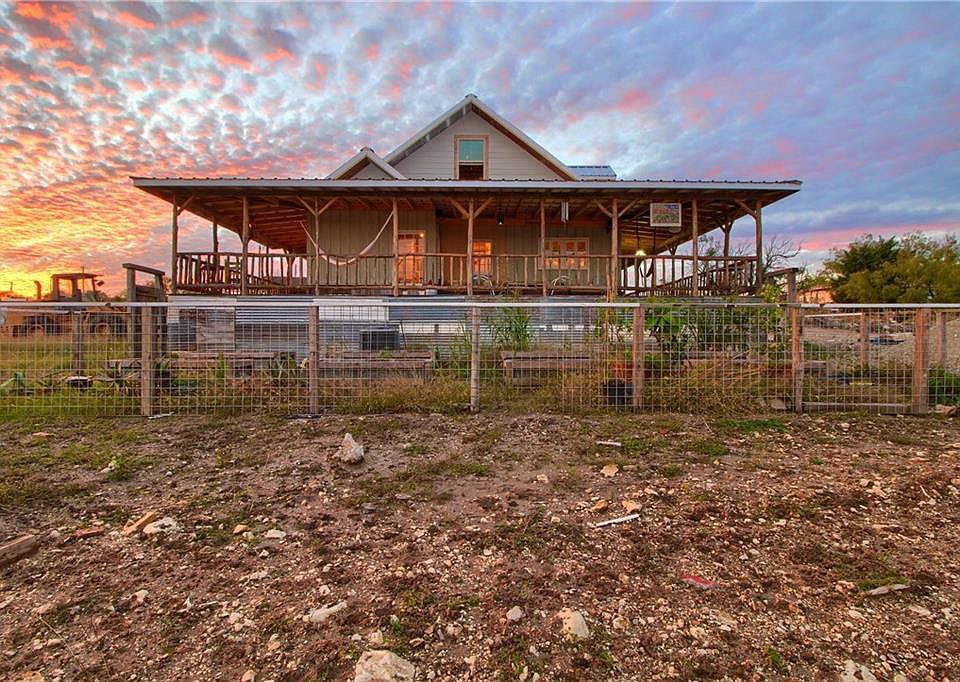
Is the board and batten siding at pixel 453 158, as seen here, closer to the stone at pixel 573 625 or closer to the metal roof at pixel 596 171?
the metal roof at pixel 596 171

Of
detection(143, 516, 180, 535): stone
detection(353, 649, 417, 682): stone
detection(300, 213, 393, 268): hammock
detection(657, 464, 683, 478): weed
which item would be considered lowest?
detection(353, 649, 417, 682): stone

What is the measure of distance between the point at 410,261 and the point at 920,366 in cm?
1201

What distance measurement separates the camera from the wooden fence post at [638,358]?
5.32m

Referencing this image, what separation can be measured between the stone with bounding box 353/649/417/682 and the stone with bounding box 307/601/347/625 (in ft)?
1.06

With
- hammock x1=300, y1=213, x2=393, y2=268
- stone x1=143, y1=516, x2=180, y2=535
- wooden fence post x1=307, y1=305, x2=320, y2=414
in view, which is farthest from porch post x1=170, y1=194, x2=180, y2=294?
stone x1=143, y1=516, x2=180, y2=535

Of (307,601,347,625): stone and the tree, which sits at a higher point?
the tree

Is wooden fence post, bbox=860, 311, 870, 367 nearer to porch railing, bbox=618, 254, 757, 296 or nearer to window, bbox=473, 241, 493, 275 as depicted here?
porch railing, bbox=618, 254, 757, 296

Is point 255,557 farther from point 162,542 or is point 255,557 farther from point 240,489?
point 240,489

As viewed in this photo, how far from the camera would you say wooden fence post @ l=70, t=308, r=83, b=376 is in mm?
5852

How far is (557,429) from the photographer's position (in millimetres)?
4781

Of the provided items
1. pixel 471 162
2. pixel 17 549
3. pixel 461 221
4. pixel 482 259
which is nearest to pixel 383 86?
pixel 471 162

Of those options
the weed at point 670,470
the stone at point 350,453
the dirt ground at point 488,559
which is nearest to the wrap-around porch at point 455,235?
the stone at point 350,453

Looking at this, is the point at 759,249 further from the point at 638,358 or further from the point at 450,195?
the point at 638,358

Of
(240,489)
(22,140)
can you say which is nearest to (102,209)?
(22,140)
